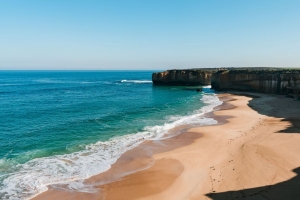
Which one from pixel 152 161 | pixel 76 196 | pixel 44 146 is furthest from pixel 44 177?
pixel 152 161

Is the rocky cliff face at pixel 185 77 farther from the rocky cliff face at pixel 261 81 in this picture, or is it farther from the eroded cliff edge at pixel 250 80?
the rocky cliff face at pixel 261 81

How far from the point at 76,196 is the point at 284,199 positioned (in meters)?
12.2

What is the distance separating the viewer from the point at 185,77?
89000mm

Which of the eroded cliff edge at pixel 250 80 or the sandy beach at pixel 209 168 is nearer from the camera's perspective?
the sandy beach at pixel 209 168

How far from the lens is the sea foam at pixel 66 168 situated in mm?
15289

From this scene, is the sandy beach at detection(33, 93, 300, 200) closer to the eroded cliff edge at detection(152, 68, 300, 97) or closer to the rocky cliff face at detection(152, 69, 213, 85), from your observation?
the eroded cliff edge at detection(152, 68, 300, 97)

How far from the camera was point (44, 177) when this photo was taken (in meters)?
16.7

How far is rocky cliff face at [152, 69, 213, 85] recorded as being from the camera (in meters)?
88.6

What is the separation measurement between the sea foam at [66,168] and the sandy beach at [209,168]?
78 centimetres

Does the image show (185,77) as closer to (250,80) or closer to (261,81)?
(250,80)

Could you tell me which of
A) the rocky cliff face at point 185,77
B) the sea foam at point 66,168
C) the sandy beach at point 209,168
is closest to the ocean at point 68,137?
the sea foam at point 66,168

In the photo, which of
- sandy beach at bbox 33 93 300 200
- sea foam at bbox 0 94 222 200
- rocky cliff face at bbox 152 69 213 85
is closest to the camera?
sandy beach at bbox 33 93 300 200

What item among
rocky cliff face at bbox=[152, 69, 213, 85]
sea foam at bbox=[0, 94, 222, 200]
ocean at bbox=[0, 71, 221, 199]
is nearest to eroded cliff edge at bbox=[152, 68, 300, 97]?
rocky cliff face at bbox=[152, 69, 213, 85]

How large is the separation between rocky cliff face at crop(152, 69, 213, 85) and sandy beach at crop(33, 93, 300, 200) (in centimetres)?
6028
